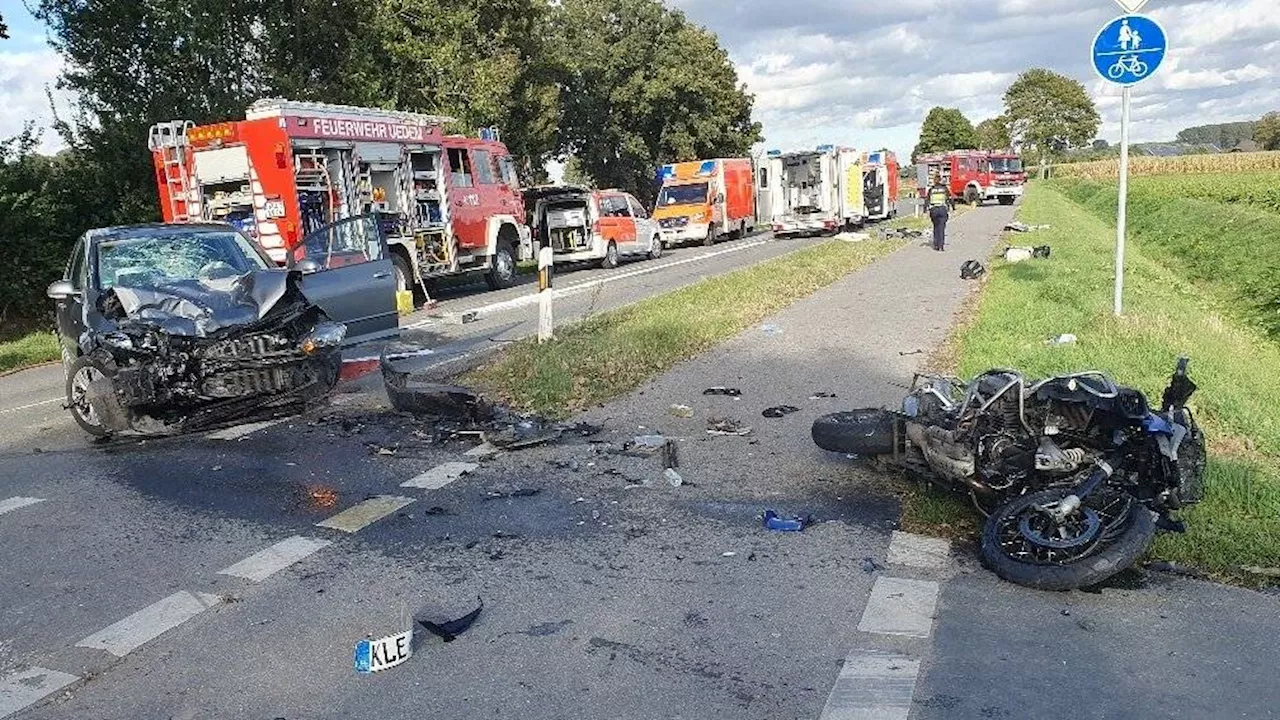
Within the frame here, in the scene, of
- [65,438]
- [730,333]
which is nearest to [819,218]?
[730,333]

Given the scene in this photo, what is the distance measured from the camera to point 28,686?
3666mm

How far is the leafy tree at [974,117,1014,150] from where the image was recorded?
122000mm

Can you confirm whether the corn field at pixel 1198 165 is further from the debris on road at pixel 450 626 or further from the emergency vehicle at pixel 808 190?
the debris on road at pixel 450 626

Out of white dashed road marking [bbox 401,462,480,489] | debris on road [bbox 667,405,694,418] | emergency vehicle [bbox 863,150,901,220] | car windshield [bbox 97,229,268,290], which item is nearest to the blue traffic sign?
debris on road [bbox 667,405,694,418]

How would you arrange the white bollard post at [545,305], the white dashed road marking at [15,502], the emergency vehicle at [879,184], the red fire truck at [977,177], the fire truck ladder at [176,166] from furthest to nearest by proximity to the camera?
the red fire truck at [977,177]
the emergency vehicle at [879,184]
the fire truck ladder at [176,166]
the white bollard post at [545,305]
the white dashed road marking at [15,502]

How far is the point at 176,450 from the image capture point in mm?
7242

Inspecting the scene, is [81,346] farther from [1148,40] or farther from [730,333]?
[1148,40]

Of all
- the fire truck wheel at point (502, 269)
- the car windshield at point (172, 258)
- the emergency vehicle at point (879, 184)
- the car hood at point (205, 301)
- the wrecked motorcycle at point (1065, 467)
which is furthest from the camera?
the emergency vehicle at point (879, 184)

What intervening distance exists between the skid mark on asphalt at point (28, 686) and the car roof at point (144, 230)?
5853mm

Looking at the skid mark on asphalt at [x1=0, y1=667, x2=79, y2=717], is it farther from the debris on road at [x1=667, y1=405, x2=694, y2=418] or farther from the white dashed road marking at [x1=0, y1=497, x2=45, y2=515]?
the debris on road at [x1=667, y1=405, x2=694, y2=418]

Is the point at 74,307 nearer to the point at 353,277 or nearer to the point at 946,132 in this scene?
the point at 353,277

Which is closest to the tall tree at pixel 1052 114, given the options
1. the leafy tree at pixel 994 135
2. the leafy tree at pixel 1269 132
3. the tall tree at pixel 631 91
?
the leafy tree at pixel 994 135

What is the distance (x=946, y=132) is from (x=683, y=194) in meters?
100

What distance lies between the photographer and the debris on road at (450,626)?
3953 millimetres
